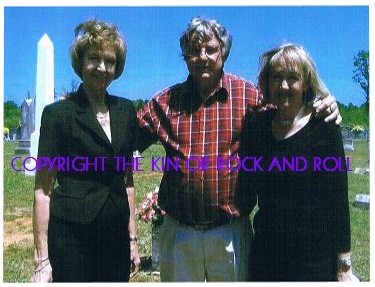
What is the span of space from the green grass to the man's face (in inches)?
16.6

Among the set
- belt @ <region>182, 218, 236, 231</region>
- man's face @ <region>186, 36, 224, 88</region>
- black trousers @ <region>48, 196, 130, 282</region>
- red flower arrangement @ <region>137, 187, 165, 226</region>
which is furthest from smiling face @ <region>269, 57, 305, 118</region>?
red flower arrangement @ <region>137, 187, 165, 226</region>

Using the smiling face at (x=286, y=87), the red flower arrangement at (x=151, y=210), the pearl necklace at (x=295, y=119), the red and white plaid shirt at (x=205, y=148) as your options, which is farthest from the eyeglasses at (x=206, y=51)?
the red flower arrangement at (x=151, y=210)

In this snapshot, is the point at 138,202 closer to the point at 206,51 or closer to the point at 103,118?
the point at 103,118

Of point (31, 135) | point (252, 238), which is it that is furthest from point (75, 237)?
point (31, 135)

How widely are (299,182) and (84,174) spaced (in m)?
0.89

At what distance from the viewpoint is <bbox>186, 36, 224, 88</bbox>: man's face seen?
91.6 inches

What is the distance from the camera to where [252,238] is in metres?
2.52

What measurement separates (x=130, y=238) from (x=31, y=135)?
3.20 m

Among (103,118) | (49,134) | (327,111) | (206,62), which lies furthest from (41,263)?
(327,111)

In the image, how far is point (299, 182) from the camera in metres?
2.13

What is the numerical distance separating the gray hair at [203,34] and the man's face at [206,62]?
0.02 m

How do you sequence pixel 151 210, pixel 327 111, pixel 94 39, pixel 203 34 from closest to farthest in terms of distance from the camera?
1. pixel 327 111
2. pixel 94 39
3. pixel 203 34
4. pixel 151 210

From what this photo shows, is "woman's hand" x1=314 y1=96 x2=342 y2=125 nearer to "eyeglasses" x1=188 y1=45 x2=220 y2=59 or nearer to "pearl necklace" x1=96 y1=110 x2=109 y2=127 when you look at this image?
"eyeglasses" x1=188 y1=45 x2=220 y2=59
